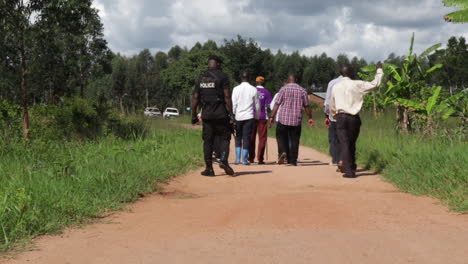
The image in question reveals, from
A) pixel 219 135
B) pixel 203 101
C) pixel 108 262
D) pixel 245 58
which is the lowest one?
pixel 108 262

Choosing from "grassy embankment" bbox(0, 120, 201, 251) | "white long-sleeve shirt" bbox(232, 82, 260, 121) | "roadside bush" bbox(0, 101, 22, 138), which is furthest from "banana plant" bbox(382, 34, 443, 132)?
"roadside bush" bbox(0, 101, 22, 138)

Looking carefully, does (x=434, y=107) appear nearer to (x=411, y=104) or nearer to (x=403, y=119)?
(x=411, y=104)

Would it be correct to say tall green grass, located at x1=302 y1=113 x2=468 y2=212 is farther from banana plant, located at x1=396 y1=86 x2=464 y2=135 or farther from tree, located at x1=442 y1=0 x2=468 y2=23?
tree, located at x1=442 y1=0 x2=468 y2=23

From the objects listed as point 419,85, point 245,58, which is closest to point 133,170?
point 419,85

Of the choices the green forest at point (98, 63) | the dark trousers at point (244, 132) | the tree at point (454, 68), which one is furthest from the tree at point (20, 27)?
the tree at point (454, 68)

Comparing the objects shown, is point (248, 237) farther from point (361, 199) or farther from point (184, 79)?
point (184, 79)

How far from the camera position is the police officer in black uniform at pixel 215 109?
8266 mm

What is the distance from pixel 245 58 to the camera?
8144cm

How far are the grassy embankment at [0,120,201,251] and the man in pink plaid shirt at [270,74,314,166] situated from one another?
177 centimetres

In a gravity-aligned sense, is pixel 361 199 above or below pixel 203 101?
below

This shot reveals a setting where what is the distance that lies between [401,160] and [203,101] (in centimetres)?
323

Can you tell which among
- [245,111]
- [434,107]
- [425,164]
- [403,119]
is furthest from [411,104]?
[425,164]

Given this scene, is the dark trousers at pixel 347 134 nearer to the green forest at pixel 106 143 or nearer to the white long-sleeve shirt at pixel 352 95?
the white long-sleeve shirt at pixel 352 95

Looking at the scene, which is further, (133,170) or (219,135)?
(219,135)
